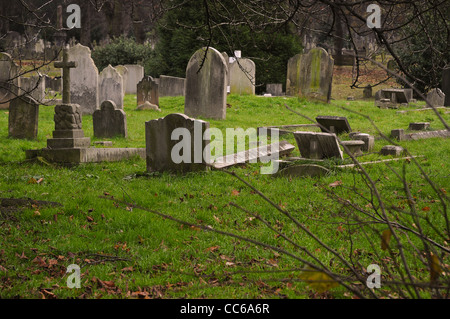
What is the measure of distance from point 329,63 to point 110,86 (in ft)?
28.5

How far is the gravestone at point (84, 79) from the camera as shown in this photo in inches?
676

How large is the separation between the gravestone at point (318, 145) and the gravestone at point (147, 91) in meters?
11.4

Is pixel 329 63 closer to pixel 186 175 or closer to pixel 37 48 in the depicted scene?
pixel 186 175

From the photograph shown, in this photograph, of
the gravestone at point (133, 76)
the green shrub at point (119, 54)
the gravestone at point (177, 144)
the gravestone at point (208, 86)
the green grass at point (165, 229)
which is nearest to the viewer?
the green grass at point (165, 229)

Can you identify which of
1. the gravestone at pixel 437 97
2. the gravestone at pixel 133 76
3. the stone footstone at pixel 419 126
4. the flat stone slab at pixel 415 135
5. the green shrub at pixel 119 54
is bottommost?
the flat stone slab at pixel 415 135

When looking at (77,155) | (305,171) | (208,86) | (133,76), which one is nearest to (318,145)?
(305,171)

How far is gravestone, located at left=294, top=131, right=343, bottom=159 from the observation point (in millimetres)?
8727

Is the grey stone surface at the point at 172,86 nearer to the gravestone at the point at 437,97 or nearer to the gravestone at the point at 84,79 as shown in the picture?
the gravestone at the point at 84,79

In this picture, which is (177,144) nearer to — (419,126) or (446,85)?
(419,126)

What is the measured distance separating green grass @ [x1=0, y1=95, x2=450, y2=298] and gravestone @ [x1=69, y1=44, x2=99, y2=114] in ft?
25.3

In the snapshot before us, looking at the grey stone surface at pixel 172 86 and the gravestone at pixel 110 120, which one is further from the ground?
the grey stone surface at pixel 172 86

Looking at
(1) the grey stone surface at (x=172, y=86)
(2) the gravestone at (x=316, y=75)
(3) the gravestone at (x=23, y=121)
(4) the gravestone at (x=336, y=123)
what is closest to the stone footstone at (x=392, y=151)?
(4) the gravestone at (x=336, y=123)

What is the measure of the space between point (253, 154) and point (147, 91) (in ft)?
35.2

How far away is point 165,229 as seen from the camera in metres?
5.84
